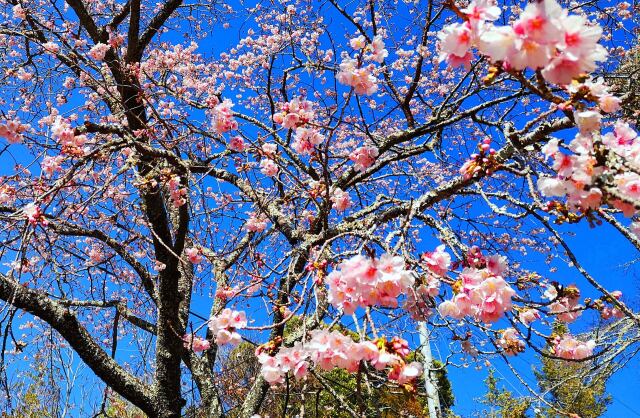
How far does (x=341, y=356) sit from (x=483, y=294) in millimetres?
478

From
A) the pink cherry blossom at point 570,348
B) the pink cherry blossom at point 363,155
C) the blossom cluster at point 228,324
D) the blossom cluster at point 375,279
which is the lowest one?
the blossom cluster at point 375,279

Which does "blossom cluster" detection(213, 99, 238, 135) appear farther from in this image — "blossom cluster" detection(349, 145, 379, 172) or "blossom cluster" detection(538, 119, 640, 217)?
"blossom cluster" detection(538, 119, 640, 217)

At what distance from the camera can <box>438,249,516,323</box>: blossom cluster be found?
4.90 feet


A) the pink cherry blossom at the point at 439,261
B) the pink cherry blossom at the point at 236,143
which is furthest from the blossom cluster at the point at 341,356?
the pink cherry blossom at the point at 236,143

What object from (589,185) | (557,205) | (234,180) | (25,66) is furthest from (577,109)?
(25,66)

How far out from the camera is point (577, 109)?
1.19m

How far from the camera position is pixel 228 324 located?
1.90 m

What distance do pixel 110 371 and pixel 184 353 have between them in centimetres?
63

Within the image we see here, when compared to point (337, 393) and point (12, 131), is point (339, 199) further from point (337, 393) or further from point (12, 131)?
point (12, 131)

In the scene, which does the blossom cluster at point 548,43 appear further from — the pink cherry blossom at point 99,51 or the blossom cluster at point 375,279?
the pink cherry blossom at point 99,51

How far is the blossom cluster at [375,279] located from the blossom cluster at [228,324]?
63cm

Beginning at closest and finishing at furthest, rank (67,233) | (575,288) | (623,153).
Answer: (623,153) → (575,288) → (67,233)

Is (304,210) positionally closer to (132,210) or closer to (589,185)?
(132,210)

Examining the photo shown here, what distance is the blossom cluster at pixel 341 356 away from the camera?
1.31 meters
